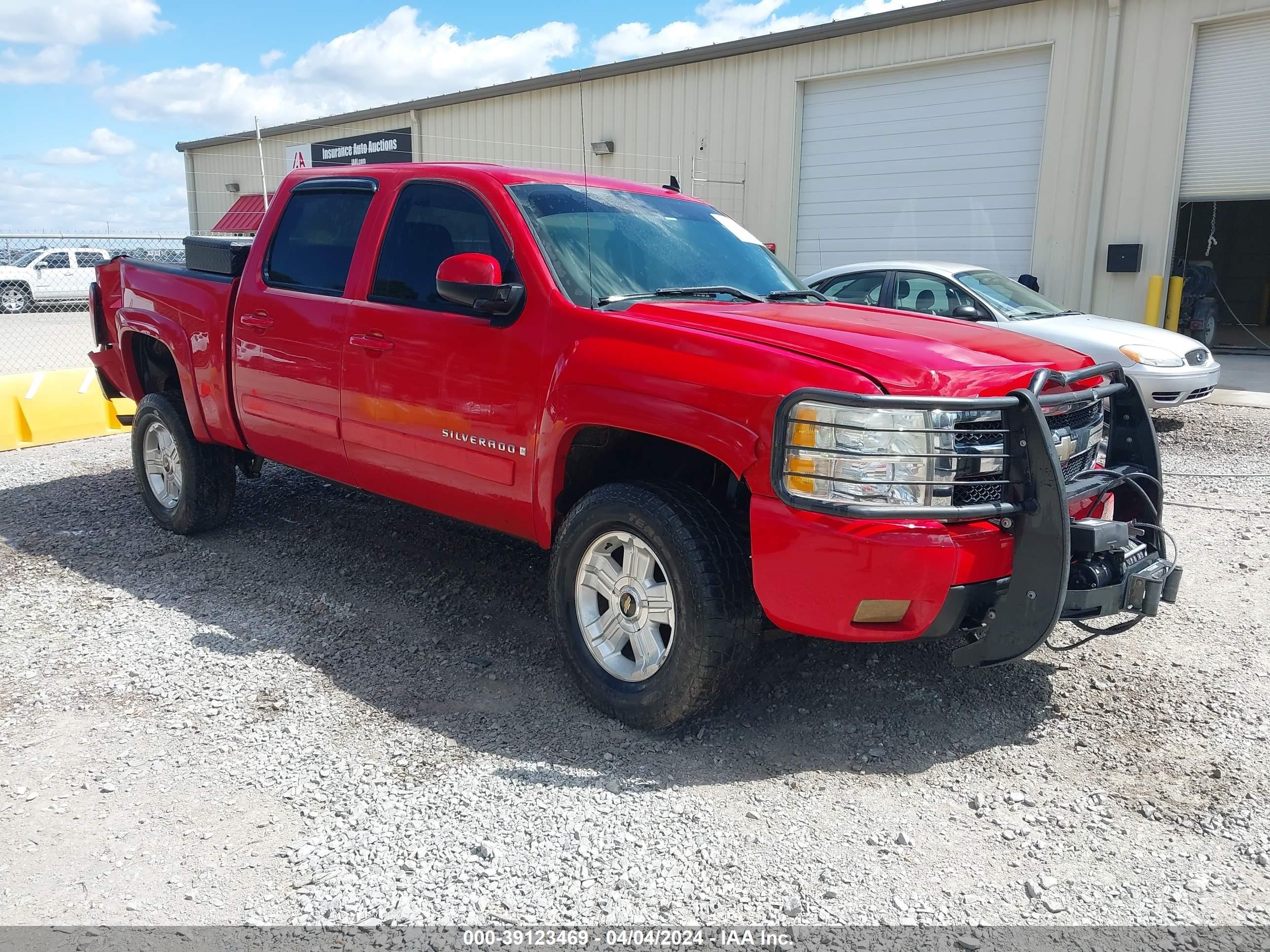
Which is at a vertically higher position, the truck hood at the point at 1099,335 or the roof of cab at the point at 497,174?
the roof of cab at the point at 497,174

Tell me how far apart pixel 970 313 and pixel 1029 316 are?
39.3 inches

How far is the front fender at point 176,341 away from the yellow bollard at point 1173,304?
12.6 metres

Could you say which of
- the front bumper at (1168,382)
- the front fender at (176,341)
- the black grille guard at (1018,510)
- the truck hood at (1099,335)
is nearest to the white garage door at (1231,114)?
the truck hood at (1099,335)

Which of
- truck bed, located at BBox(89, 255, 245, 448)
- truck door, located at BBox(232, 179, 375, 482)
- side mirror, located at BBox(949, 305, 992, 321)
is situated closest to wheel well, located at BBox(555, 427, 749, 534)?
truck door, located at BBox(232, 179, 375, 482)

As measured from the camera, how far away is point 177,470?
19.7ft

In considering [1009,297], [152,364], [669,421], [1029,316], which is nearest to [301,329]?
[152,364]

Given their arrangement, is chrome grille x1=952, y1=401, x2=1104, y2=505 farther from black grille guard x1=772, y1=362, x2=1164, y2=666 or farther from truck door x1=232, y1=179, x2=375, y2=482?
A: truck door x1=232, y1=179, x2=375, y2=482

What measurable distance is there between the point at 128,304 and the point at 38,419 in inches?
134

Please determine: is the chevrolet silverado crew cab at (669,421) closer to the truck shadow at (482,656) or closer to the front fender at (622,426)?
the front fender at (622,426)

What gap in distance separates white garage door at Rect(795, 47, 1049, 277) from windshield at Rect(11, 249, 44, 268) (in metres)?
19.4

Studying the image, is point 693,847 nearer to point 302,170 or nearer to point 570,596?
point 570,596

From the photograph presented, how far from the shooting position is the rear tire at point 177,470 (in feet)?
19.1

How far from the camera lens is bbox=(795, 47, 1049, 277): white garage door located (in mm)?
14234

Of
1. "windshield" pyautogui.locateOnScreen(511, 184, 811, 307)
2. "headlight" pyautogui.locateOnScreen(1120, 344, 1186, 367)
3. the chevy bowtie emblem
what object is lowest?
"headlight" pyautogui.locateOnScreen(1120, 344, 1186, 367)
